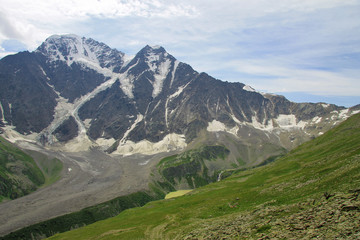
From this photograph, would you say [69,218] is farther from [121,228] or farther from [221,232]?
[221,232]

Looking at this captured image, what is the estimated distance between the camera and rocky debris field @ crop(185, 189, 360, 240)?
2525 centimetres

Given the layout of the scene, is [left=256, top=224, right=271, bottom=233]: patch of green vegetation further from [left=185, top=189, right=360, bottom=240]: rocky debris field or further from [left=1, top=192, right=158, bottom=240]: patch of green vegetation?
[left=1, top=192, right=158, bottom=240]: patch of green vegetation

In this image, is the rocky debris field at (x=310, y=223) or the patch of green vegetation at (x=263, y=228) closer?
the rocky debris field at (x=310, y=223)

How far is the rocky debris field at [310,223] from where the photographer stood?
25250 millimetres

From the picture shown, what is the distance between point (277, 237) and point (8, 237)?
11968 cm

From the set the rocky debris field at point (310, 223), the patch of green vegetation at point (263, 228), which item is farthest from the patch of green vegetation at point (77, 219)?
the patch of green vegetation at point (263, 228)

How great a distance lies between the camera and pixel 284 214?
120 ft

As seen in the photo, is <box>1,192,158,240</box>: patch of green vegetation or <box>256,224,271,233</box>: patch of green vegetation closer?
<box>256,224,271,233</box>: patch of green vegetation

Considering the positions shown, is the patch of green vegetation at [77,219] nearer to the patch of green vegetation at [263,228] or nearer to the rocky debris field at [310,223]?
the rocky debris field at [310,223]

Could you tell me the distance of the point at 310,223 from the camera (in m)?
28.9

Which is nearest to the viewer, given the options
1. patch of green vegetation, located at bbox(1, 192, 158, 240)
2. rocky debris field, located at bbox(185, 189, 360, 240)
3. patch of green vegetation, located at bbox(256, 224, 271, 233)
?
rocky debris field, located at bbox(185, 189, 360, 240)

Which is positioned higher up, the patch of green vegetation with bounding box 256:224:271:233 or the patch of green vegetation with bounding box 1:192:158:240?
the patch of green vegetation with bounding box 256:224:271:233

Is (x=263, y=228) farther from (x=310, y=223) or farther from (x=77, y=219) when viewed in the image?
(x=77, y=219)

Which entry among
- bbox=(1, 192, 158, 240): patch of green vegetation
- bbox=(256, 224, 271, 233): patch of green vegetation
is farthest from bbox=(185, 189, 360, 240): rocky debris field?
bbox=(1, 192, 158, 240): patch of green vegetation
